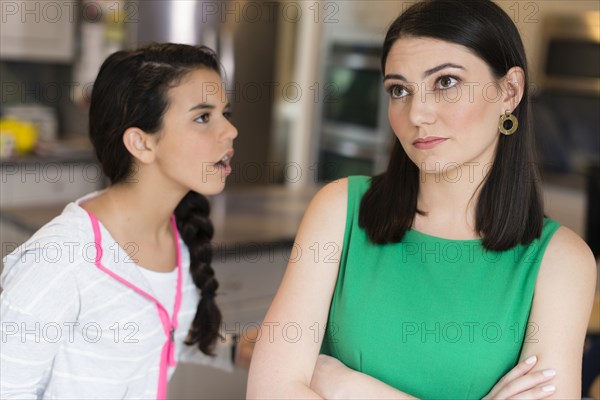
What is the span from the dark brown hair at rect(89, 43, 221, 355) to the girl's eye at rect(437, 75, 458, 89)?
0.54 m

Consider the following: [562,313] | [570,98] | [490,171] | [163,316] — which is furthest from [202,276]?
[570,98]

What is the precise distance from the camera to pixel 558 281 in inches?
47.6

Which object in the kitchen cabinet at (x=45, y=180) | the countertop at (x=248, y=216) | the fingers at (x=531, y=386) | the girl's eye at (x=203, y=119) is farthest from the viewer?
the kitchen cabinet at (x=45, y=180)

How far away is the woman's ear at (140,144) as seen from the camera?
1464 mm

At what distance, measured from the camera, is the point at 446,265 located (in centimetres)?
129

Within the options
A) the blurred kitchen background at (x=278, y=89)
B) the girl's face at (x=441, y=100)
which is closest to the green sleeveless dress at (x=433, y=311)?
the girl's face at (x=441, y=100)

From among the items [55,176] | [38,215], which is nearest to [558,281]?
[38,215]

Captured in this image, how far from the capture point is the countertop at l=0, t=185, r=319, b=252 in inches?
88.0

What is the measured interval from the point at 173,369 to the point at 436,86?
0.82 meters

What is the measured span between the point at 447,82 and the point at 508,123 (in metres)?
0.18

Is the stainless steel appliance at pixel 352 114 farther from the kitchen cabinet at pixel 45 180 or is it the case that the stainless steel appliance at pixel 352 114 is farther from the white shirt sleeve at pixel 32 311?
the white shirt sleeve at pixel 32 311

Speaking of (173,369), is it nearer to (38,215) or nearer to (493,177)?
(493,177)

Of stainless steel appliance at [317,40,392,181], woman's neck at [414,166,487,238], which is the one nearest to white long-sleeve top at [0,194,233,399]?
woman's neck at [414,166,487,238]

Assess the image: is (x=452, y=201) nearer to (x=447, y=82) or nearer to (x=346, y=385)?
(x=447, y=82)
